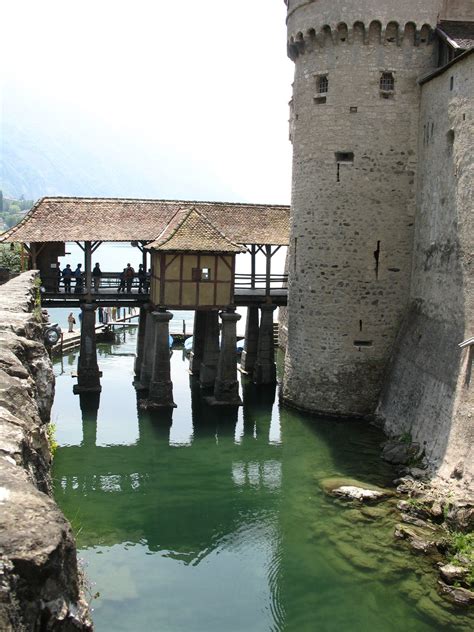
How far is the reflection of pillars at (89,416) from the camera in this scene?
67.4ft

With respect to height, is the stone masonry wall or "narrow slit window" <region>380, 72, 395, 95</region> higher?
"narrow slit window" <region>380, 72, 395, 95</region>

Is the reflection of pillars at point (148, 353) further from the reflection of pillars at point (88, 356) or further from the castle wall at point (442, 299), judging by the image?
the castle wall at point (442, 299)

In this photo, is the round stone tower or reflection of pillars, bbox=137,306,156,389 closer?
the round stone tower

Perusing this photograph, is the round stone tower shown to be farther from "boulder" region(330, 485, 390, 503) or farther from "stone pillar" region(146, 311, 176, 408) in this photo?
"boulder" region(330, 485, 390, 503)

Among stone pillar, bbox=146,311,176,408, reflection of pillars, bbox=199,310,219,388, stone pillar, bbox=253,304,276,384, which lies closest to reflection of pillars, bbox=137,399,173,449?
stone pillar, bbox=146,311,176,408

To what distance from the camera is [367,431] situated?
20.5 metres

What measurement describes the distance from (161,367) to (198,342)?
5.76 metres

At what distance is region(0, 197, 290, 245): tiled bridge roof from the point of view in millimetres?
24078

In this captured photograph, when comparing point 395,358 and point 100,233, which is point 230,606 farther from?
point 100,233

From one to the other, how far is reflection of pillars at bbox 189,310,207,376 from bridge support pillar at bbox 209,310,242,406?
13.3ft

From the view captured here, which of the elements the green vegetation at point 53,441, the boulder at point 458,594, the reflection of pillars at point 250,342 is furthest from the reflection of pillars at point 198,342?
the boulder at point 458,594

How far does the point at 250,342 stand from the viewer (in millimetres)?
29719

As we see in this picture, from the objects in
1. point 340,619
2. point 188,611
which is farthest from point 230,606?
point 340,619

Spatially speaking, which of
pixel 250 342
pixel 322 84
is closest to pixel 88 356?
pixel 250 342
